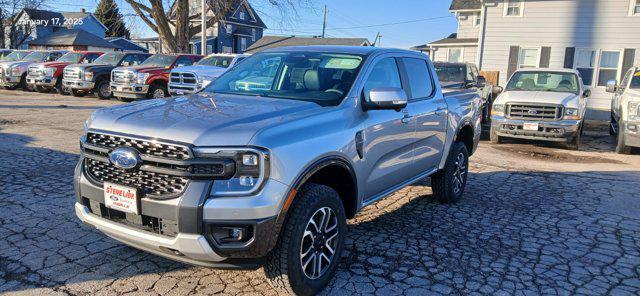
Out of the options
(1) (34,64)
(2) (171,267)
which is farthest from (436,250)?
(1) (34,64)

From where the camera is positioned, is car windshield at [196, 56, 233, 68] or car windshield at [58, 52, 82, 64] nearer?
car windshield at [196, 56, 233, 68]

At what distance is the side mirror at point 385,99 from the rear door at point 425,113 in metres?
0.80

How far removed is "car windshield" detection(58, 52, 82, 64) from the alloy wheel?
20.2 m

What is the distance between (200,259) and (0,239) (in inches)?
95.9

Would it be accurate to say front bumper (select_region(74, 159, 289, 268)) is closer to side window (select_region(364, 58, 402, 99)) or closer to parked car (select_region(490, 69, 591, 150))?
side window (select_region(364, 58, 402, 99))

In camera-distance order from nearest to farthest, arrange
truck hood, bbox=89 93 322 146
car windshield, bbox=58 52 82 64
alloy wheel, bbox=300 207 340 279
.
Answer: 1. truck hood, bbox=89 93 322 146
2. alloy wheel, bbox=300 207 340 279
3. car windshield, bbox=58 52 82 64

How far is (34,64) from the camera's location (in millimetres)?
19828

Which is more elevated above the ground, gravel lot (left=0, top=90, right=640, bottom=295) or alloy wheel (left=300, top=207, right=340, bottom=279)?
alloy wheel (left=300, top=207, right=340, bottom=279)

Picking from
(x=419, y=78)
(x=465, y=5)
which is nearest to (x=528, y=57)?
(x=465, y=5)

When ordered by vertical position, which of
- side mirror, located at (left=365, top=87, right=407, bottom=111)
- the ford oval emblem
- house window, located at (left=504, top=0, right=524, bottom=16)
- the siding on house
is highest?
house window, located at (left=504, top=0, right=524, bottom=16)

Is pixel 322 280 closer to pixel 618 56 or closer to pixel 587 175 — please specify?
pixel 587 175

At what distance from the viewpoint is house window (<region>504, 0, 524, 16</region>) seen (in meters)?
19.2

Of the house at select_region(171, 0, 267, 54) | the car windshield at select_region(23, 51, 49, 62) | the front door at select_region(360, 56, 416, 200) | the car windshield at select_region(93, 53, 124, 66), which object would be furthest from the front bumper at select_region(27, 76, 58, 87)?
the house at select_region(171, 0, 267, 54)

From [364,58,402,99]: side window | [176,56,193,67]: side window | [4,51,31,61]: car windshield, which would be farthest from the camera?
[4,51,31,61]: car windshield
